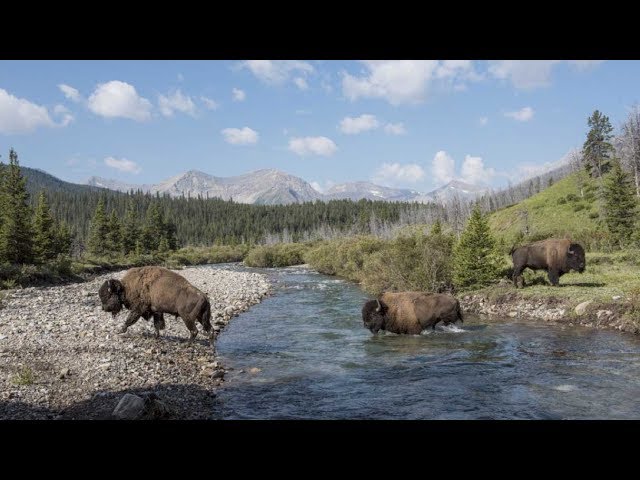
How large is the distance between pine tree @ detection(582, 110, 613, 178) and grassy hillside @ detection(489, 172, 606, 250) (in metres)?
3.61

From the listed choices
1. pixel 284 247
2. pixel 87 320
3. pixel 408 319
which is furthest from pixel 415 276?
pixel 284 247

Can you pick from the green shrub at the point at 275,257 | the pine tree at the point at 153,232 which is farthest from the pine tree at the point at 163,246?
the green shrub at the point at 275,257

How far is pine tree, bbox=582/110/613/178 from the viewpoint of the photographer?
91312 millimetres

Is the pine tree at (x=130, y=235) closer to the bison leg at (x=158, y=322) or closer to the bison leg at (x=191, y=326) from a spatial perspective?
the bison leg at (x=158, y=322)

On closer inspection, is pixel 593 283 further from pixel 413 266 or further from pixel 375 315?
pixel 375 315

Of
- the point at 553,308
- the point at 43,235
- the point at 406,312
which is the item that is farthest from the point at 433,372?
the point at 43,235

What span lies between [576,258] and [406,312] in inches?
463

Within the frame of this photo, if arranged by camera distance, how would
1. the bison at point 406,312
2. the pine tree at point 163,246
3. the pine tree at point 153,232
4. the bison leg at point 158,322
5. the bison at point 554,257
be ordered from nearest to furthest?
1. the bison leg at point 158,322
2. the bison at point 406,312
3. the bison at point 554,257
4. the pine tree at point 153,232
5. the pine tree at point 163,246

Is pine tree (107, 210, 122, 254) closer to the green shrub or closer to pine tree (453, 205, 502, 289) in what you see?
the green shrub

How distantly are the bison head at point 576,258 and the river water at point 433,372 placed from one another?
6.05 metres

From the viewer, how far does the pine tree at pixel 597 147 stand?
9131 cm
